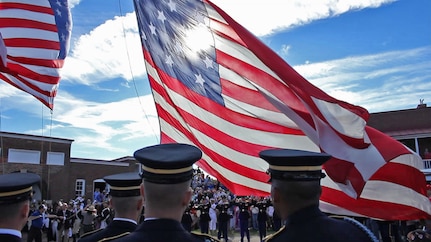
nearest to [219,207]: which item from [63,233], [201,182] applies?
[63,233]

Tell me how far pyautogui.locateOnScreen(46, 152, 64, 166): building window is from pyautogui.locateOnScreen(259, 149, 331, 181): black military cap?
30.9 m

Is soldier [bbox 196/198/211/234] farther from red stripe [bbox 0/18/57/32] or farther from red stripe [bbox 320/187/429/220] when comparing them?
red stripe [bbox 320/187/429/220]

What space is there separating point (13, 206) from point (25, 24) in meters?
6.01

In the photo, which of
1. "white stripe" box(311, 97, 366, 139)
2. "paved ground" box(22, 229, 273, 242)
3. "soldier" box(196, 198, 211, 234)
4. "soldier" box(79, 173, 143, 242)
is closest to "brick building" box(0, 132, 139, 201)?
"paved ground" box(22, 229, 273, 242)

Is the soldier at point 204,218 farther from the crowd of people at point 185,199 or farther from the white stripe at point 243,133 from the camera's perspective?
the crowd of people at point 185,199

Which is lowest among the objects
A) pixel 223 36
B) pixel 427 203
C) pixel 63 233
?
pixel 63 233

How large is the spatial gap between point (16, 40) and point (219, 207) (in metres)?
12.4

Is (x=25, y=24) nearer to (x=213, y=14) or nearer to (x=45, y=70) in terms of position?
(x=45, y=70)

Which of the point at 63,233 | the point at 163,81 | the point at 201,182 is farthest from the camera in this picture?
the point at 201,182

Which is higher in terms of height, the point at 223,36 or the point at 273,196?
the point at 223,36

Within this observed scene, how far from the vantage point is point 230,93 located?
5098mm

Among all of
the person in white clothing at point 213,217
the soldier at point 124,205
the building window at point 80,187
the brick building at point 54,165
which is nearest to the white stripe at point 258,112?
the soldier at point 124,205

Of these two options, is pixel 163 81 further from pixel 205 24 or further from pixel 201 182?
pixel 201 182

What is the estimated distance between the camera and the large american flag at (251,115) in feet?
12.1
